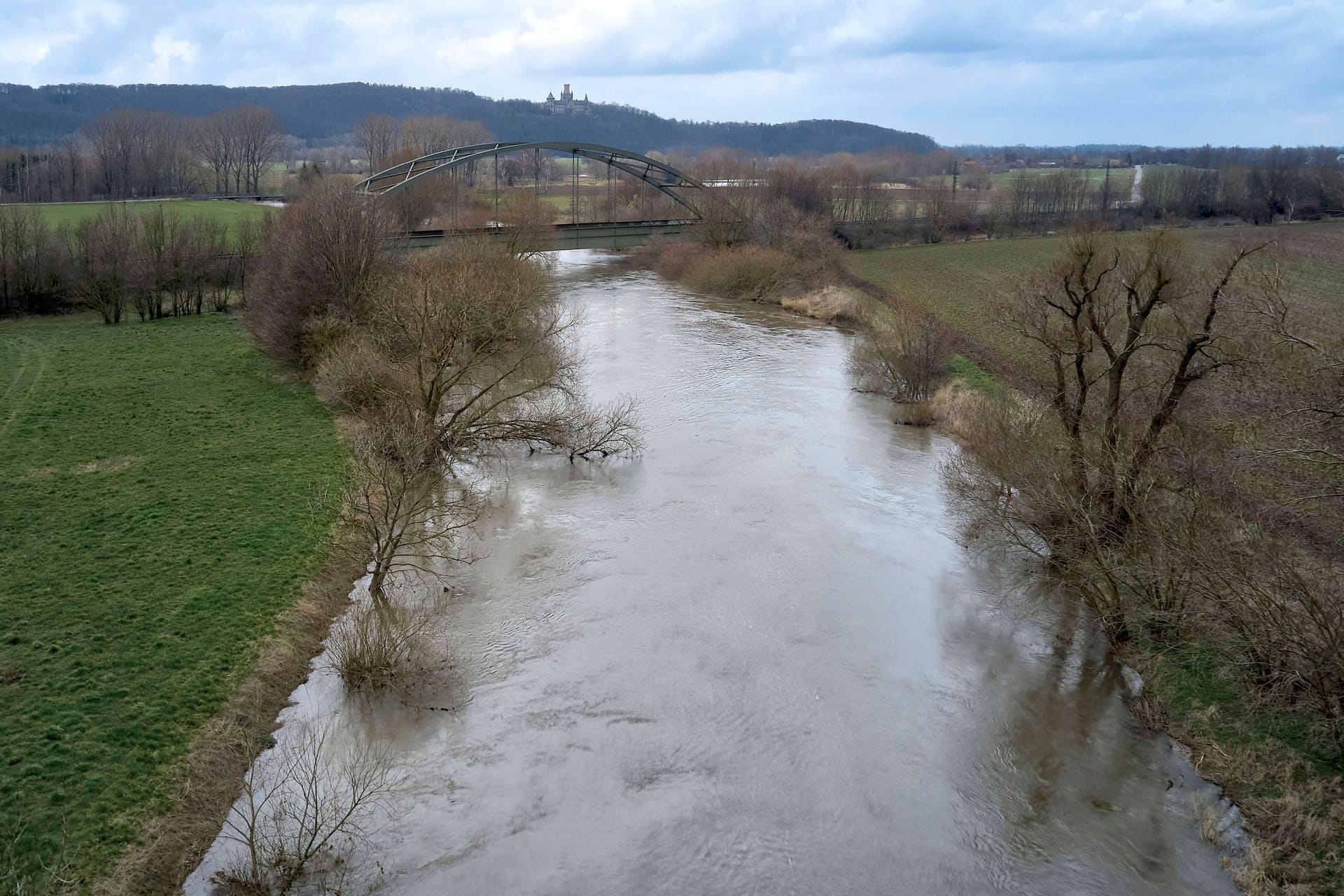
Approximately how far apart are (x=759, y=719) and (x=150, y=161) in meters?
83.4

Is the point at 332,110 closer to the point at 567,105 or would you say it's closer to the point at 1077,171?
the point at 567,105

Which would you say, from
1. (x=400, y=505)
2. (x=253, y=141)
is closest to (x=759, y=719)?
(x=400, y=505)

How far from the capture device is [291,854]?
1018cm

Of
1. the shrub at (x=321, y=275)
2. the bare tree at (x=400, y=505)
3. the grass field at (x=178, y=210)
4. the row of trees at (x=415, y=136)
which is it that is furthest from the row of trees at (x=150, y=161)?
the bare tree at (x=400, y=505)

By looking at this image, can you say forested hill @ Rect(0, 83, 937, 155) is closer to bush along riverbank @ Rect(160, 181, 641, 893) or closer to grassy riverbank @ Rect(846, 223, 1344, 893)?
Answer: bush along riverbank @ Rect(160, 181, 641, 893)

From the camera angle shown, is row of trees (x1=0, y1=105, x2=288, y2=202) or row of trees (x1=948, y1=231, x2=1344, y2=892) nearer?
row of trees (x1=948, y1=231, x2=1344, y2=892)

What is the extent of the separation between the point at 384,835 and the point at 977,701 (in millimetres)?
8150

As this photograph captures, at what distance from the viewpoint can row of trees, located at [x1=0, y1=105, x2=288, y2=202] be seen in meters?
73.0

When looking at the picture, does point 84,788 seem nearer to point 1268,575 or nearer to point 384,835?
point 384,835

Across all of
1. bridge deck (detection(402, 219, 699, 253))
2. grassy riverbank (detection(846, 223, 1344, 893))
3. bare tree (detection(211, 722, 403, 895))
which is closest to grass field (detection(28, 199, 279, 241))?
bridge deck (detection(402, 219, 699, 253))

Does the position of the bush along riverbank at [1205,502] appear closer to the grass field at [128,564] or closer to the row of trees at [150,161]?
the grass field at [128,564]

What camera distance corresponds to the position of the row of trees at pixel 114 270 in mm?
37406

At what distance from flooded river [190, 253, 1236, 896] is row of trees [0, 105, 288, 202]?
70.6m

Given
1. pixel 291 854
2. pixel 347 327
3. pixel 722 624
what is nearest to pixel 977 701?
pixel 722 624
